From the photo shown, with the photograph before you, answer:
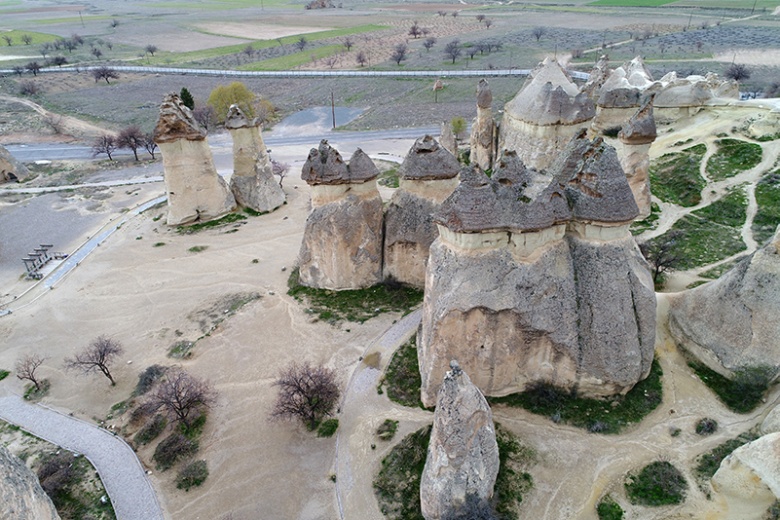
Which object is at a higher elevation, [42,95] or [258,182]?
[42,95]

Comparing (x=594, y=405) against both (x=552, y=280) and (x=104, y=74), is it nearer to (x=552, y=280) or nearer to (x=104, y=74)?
(x=552, y=280)

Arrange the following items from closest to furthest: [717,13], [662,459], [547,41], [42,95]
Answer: [662,459] → [42,95] → [547,41] → [717,13]

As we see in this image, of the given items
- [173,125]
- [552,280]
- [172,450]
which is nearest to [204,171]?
[173,125]

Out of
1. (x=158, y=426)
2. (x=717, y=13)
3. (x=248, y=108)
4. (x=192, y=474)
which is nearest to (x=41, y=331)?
(x=158, y=426)

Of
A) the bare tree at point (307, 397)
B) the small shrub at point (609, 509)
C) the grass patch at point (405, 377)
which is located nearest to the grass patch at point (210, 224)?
the bare tree at point (307, 397)

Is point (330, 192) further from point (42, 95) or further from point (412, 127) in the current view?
point (42, 95)

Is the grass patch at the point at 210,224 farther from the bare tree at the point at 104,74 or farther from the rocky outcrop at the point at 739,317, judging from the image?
the bare tree at the point at 104,74

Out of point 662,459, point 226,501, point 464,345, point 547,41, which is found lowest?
point 226,501

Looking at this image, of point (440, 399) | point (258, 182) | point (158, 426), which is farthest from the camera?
point (258, 182)
